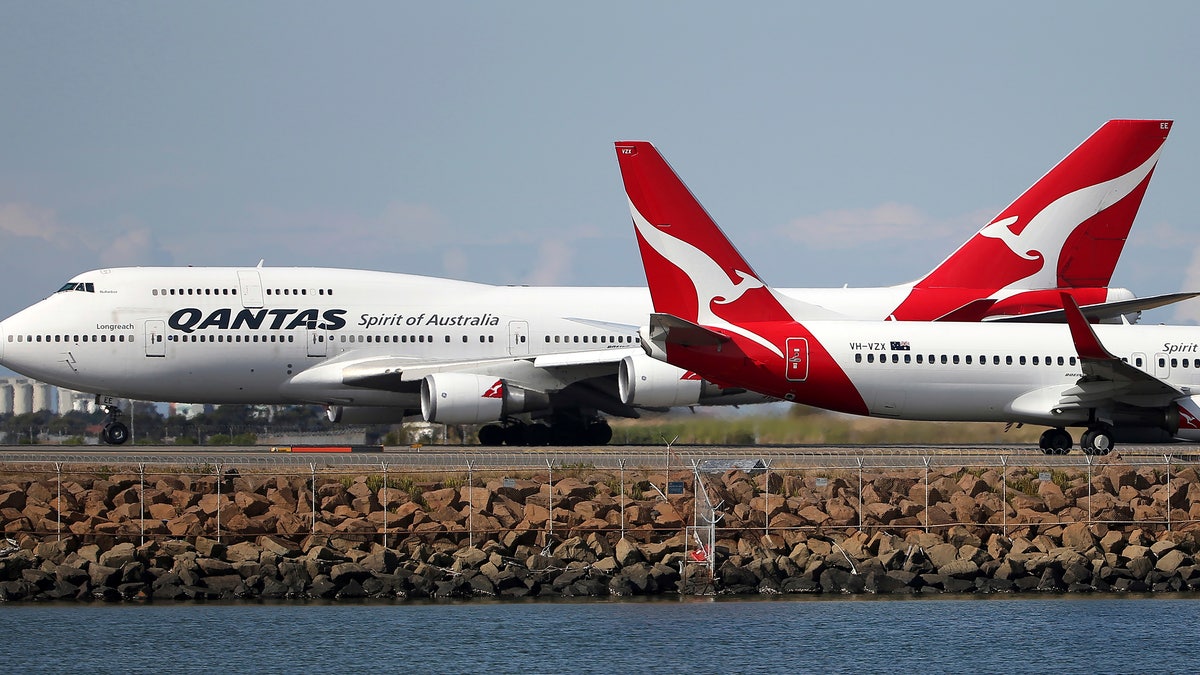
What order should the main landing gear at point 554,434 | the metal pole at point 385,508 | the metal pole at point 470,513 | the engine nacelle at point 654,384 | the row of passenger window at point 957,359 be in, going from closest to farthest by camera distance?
the metal pole at point 385,508
the metal pole at point 470,513
the row of passenger window at point 957,359
the engine nacelle at point 654,384
the main landing gear at point 554,434

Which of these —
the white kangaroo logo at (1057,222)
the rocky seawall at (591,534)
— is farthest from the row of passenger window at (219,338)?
the white kangaroo logo at (1057,222)

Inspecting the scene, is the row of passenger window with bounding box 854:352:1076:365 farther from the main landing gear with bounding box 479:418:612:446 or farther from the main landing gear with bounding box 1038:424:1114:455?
the main landing gear with bounding box 479:418:612:446

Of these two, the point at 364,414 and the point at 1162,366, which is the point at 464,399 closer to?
the point at 364,414

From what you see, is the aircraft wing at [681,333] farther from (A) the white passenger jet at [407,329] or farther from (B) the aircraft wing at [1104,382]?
(B) the aircraft wing at [1104,382]

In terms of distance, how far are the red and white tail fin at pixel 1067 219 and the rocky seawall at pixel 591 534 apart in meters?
12.6

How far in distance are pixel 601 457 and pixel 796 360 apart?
4.94 metres

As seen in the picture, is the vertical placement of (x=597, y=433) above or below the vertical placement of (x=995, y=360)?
below

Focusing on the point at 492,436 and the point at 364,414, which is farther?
the point at 364,414

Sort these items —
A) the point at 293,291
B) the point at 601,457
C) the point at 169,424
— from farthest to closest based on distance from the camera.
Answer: the point at 169,424
the point at 293,291
the point at 601,457

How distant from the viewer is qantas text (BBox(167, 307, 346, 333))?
46.0 meters

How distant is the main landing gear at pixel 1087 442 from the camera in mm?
39969

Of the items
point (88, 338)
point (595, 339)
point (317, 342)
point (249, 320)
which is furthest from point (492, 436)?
point (88, 338)

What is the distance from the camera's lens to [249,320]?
151 feet

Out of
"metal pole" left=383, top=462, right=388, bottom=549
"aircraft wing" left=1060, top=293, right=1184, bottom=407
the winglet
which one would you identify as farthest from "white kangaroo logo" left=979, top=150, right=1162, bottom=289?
"metal pole" left=383, top=462, right=388, bottom=549
